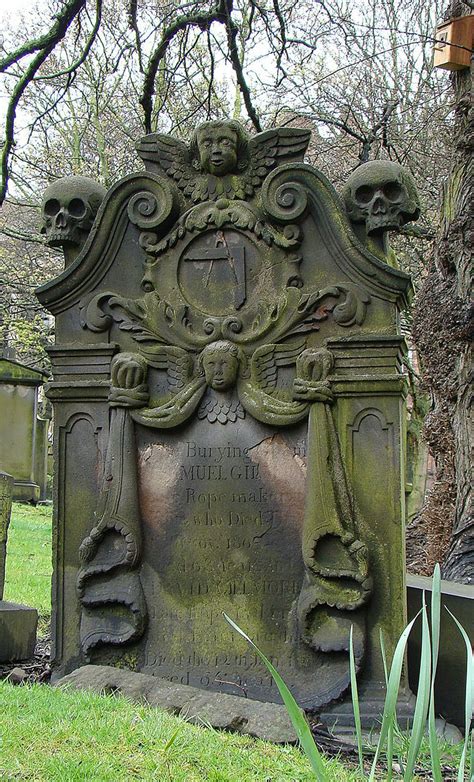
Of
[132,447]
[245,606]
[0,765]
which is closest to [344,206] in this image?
[132,447]

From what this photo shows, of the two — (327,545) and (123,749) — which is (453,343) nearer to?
(327,545)

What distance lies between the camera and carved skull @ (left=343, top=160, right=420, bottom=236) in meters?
5.09

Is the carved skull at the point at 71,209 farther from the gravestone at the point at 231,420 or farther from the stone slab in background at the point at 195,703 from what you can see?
the stone slab in background at the point at 195,703

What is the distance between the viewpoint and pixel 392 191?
514 cm

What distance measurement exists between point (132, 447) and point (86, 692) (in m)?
1.55

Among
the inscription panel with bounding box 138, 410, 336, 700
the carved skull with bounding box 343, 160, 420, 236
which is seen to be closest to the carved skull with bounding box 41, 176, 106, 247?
the inscription panel with bounding box 138, 410, 336, 700

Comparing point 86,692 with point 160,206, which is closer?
point 86,692

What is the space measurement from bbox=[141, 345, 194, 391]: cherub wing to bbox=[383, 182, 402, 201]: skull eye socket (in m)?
1.52

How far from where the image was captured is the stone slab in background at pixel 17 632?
565 centimetres

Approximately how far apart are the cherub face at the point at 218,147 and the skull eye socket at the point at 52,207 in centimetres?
101

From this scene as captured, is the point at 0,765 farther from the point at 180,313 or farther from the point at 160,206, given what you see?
the point at 160,206

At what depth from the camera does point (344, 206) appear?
5.21 metres

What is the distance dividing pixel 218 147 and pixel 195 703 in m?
3.21

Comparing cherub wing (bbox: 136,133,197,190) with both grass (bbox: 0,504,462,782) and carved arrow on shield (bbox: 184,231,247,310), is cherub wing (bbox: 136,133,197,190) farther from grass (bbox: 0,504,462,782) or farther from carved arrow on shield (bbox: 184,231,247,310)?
grass (bbox: 0,504,462,782)
